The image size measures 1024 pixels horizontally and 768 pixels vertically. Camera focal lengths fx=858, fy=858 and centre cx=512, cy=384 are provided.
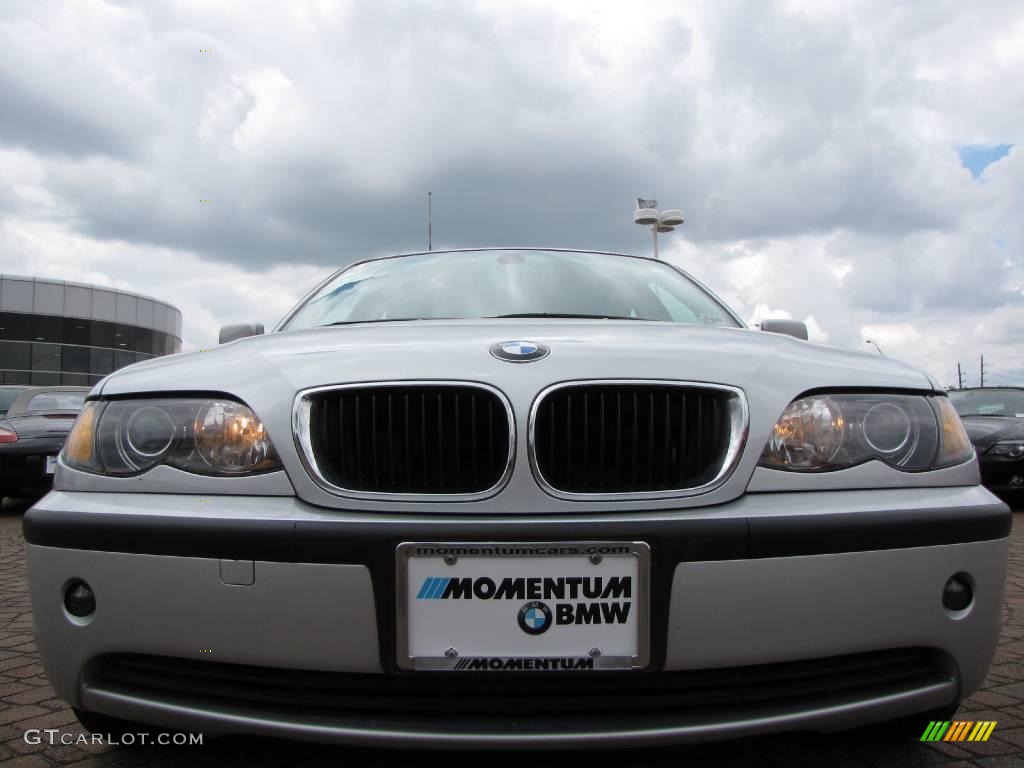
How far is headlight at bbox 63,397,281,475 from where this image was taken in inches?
68.1

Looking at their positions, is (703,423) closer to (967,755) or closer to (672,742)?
(672,742)

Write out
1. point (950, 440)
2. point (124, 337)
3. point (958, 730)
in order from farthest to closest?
point (124, 337)
point (958, 730)
point (950, 440)

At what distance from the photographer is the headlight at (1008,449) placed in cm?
786

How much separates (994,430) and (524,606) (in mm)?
8084

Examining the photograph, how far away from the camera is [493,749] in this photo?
148 centimetres

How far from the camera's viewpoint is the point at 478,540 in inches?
60.7

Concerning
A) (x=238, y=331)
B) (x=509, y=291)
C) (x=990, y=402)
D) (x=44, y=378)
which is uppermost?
(x=44, y=378)

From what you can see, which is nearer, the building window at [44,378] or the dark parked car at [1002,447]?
the dark parked car at [1002,447]

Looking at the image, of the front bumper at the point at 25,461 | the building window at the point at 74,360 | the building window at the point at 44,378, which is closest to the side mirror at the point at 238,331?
the front bumper at the point at 25,461

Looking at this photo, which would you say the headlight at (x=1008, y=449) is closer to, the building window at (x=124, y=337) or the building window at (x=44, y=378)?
the building window at (x=44, y=378)

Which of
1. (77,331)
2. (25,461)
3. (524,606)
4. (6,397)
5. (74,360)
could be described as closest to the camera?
(524,606)

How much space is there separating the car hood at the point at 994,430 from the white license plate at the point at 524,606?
753cm

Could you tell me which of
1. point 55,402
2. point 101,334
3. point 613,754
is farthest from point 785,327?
point 101,334

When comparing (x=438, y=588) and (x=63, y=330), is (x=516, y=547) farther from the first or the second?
(x=63, y=330)
